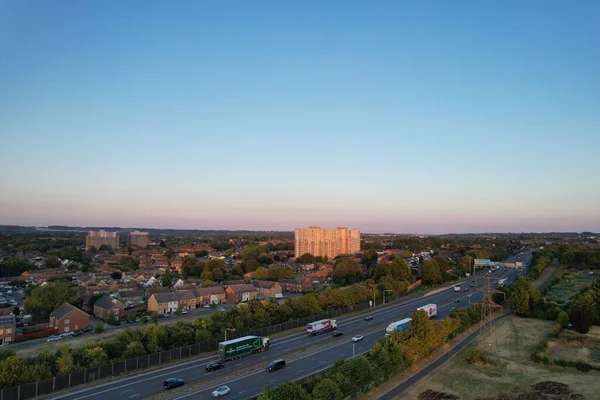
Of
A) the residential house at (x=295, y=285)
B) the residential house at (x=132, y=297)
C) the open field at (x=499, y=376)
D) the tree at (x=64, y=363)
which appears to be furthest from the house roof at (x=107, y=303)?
the open field at (x=499, y=376)

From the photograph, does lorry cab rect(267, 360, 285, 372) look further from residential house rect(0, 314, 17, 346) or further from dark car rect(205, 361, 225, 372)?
residential house rect(0, 314, 17, 346)

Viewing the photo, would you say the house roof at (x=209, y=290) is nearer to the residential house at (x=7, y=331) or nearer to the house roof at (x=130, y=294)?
the house roof at (x=130, y=294)

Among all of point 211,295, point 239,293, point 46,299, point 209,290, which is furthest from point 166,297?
point 46,299

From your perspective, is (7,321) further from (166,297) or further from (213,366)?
(213,366)

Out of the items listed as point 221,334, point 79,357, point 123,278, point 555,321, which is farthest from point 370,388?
point 123,278

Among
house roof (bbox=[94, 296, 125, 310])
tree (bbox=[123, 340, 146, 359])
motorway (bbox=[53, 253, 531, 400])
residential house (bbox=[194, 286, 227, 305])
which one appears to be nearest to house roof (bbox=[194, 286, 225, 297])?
residential house (bbox=[194, 286, 227, 305])
